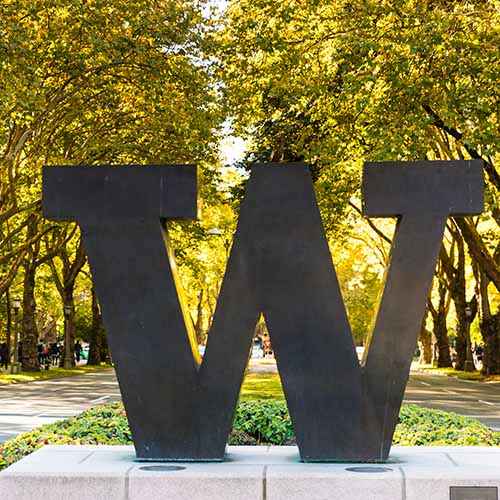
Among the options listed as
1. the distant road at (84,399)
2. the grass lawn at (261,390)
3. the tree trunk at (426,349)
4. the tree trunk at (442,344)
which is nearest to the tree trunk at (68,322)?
the distant road at (84,399)

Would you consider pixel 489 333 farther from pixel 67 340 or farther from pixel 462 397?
pixel 67 340

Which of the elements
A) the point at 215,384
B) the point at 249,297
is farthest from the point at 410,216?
the point at 215,384

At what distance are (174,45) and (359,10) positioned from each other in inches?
189

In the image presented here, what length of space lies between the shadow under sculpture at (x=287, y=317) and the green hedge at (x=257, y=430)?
1940 millimetres

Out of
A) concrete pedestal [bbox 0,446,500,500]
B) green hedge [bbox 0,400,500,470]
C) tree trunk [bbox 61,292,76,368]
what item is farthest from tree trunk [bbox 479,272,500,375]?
concrete pedestal [bbox 0,446,500,500]

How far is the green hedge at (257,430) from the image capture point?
11102mm

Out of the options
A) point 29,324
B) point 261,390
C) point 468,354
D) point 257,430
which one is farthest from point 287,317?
point 468,354

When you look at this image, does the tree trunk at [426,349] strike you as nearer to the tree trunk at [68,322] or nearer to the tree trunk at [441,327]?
the tree trunk at [441,327]

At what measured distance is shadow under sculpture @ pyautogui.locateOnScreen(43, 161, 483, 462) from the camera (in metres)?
9.06

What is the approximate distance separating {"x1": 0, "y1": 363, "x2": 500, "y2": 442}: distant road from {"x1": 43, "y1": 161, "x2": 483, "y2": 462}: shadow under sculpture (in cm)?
815

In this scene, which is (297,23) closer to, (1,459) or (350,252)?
(1,459)

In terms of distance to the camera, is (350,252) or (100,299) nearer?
(100,299)

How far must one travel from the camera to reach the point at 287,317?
9156 millimetres

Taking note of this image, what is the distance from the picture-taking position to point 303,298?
9.14 meters
